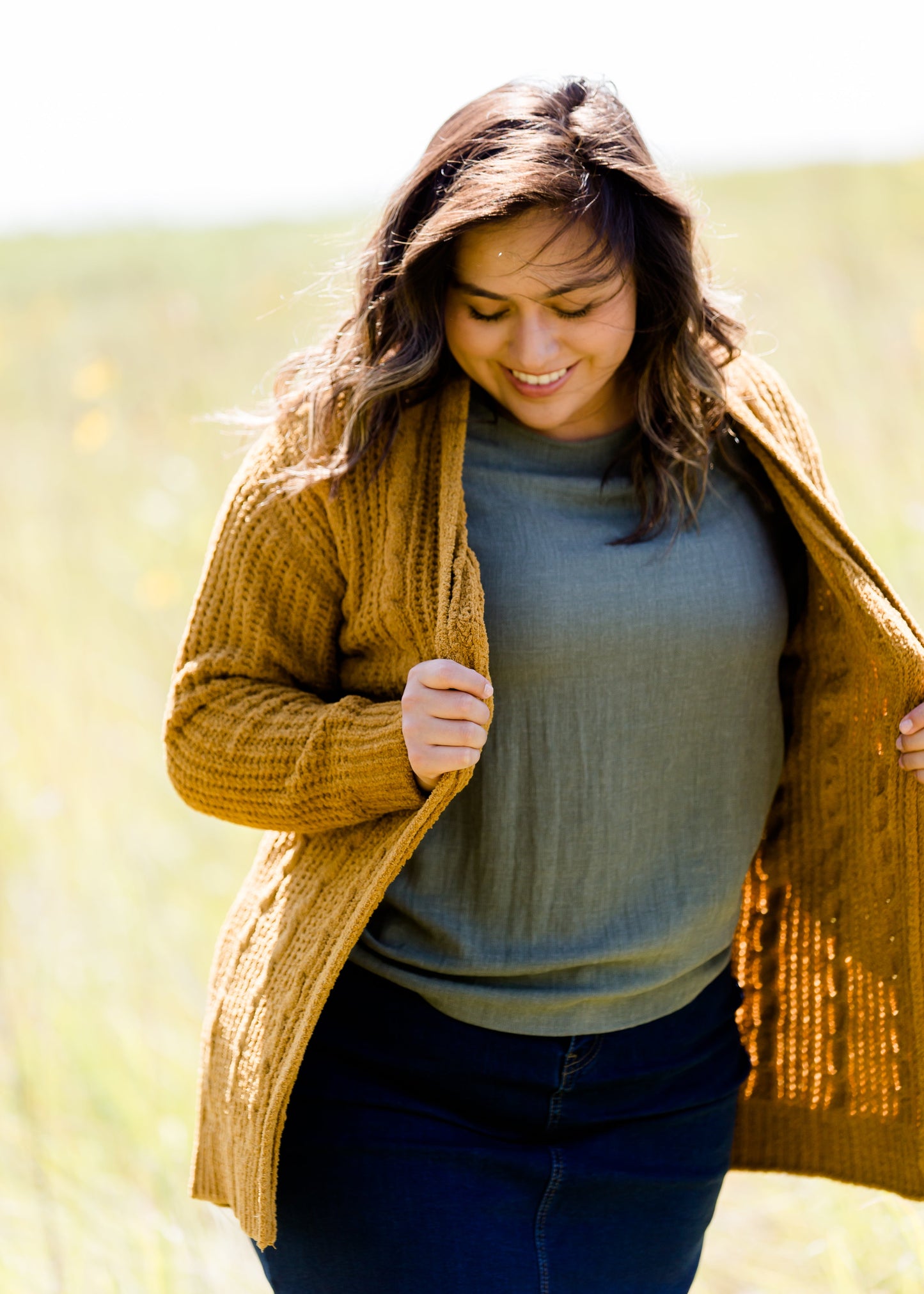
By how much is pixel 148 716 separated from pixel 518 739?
2328 millimetres

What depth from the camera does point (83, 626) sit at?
157 inches

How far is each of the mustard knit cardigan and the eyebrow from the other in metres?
0.14

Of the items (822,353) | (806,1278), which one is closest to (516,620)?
(806,1278)

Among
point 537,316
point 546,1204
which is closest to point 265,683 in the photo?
point 537,316

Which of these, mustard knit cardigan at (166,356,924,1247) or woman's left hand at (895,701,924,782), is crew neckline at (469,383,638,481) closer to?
mustard knit cardigan at (166,356,924,1247)

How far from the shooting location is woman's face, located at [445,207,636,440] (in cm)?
160

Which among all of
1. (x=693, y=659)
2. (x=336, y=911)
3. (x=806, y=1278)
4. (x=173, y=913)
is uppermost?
A: (x=693, y=659)

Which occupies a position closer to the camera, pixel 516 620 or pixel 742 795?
pixel 516 620

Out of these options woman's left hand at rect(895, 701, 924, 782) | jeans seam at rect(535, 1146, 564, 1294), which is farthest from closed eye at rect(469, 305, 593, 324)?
jeans seam at rect(535, 1146, 564, 1294)

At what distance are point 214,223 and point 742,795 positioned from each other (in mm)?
9362

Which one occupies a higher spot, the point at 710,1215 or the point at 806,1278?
the point at 710,1215

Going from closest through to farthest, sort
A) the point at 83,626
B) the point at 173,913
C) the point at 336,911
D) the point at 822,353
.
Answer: the point at 336,911
the point at 173,913
the point at 83,626
the point at 822,353

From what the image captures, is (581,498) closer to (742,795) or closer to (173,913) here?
(742,795)

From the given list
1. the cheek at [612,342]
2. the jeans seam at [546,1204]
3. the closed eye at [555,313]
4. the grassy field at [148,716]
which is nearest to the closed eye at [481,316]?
the closed eye at [555,313]
